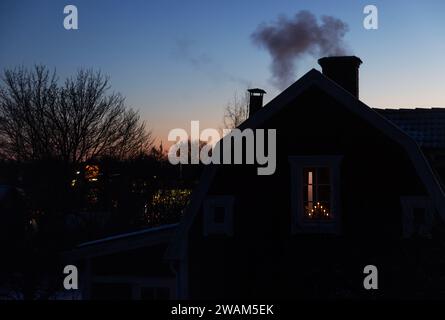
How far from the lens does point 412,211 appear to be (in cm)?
1210

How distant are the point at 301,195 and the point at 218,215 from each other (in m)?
2.05

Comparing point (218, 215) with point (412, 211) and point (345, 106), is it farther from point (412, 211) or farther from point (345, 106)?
point (412, 211)

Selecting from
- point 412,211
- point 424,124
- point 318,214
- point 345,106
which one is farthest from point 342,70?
point 412,211

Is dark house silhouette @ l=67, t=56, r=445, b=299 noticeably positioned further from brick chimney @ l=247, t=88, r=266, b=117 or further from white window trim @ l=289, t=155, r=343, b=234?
brick chimney @ l=247, t=88, r=266, b=117

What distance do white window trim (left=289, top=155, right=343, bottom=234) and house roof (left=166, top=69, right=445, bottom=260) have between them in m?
1.15

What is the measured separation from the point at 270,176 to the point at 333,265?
8.11 ft

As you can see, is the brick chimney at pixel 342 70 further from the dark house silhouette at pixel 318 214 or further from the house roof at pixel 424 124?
the dark house silhouette at pixel 318 214

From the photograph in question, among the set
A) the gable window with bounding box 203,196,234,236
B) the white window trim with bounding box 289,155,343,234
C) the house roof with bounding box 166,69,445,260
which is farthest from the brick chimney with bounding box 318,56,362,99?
the gable window with bounding box 203,196,234,236

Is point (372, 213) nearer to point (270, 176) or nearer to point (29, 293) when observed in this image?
point (270, 176)

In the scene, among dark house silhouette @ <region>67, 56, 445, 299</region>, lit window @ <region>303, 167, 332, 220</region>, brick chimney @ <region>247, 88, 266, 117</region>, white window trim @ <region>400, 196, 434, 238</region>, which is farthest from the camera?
brick chimney @ <region>247, 88, 266, 117</region>

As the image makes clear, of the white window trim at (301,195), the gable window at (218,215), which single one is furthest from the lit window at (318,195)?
the gable window at (218,215)

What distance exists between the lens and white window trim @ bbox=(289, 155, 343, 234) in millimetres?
12664

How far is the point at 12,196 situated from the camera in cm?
3747
